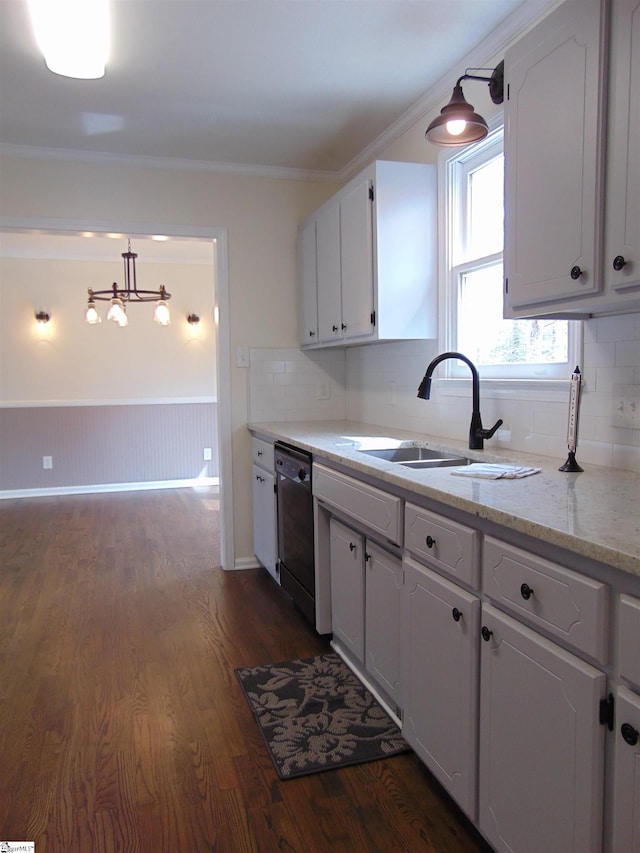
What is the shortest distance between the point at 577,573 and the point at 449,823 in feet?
3.26

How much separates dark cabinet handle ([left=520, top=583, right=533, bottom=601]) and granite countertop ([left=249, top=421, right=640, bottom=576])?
12 cm

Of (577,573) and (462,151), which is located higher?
(462,151)

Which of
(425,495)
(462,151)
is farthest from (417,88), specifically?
(425,495)

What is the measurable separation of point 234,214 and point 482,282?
1867 mm

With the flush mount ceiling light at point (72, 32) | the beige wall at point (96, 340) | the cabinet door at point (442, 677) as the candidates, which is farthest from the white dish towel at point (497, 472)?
the beige wall at point (96, 340)

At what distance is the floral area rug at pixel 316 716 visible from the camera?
2035 millimetres

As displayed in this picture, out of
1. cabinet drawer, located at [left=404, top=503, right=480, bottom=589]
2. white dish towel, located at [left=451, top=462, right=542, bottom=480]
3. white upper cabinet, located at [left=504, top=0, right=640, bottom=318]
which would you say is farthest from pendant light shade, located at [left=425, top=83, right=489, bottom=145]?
cabinet drawer, located at [left=404, top=503, right=480, bottom=589]

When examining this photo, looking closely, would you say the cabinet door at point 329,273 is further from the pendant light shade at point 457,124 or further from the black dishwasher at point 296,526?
the pendant light shade at point 457,124

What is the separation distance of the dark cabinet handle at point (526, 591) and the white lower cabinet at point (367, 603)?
2.42ft

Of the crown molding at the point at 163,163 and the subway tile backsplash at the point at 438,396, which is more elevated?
the crown molding at the point at 163,163

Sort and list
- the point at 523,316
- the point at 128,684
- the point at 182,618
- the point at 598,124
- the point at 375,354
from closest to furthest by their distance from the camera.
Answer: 1. the point at 598,124
2. the point at 523,316
3. the point at 128,684
4. the point at 182,618
5. the point at 375,354

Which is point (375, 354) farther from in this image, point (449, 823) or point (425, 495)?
point (449, 823)

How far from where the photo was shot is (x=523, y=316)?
6.28 feet

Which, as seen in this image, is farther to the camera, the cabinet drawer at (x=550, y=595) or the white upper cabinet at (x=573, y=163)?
the white upper cabinet at (x=573, y=163)
